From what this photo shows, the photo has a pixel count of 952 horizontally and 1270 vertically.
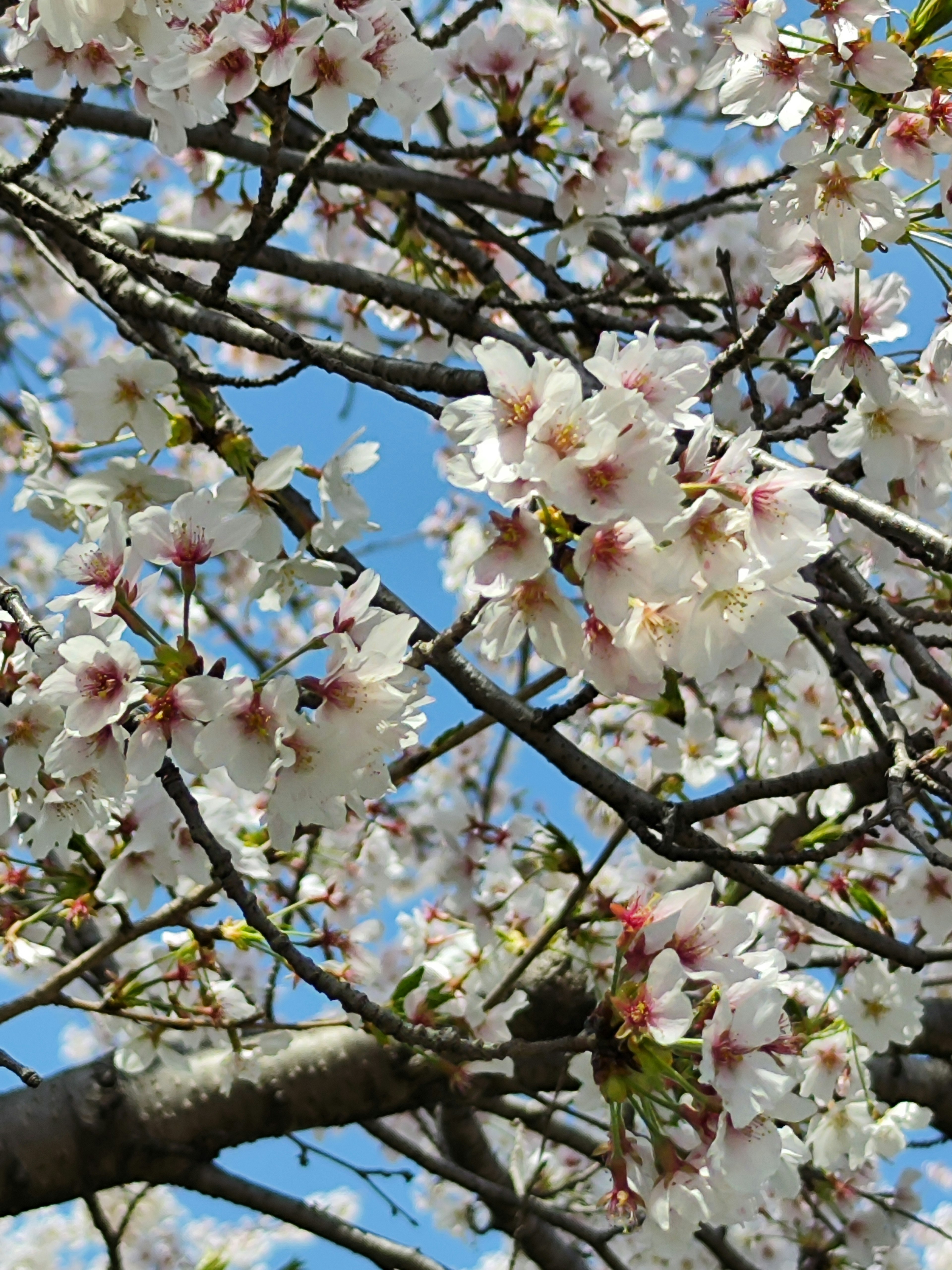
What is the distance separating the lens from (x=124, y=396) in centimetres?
165

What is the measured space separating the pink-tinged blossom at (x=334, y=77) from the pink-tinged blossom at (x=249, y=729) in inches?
31.3

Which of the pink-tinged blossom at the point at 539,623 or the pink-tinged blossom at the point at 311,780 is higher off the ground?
the pink-tinged blossom at the point at 539,623

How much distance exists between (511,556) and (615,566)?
104 mm

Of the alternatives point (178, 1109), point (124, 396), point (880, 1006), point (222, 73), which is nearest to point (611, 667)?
point (124, 396)

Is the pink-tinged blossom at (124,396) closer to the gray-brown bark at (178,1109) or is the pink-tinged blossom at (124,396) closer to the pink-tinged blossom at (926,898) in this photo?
the gray-brown bark at (178,1109)

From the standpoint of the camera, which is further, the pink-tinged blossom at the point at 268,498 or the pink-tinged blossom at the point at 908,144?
the pink-tinged blossom at the point at 268,498

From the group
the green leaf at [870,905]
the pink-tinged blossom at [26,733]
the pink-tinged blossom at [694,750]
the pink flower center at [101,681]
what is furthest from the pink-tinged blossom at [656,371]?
the pink-tinged blossom at [694,750]

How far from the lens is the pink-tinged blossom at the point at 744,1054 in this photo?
1.24 m

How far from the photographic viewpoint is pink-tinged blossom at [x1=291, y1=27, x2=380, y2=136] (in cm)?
145

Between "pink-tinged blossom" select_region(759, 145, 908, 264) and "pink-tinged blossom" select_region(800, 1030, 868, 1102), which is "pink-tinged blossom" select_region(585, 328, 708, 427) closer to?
"pink-tinged blossom" select_region(759, 145, 908, 264)

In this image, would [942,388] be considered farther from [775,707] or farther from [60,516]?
[60,516]

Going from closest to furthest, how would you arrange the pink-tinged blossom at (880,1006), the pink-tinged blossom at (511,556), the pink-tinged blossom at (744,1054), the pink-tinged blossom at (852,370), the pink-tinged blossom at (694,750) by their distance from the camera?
the pink-tinged blossom at (511,556)
the pink-tinged blossom at (744,1054)
the pink-tinged blossom at (852,370)
the pink-tinged blossom at (880,1006)
the pink-tinged blossom at (694,750)

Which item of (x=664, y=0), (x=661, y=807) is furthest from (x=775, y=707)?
(x=664, y=0)

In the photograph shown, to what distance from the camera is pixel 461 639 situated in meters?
1.30
